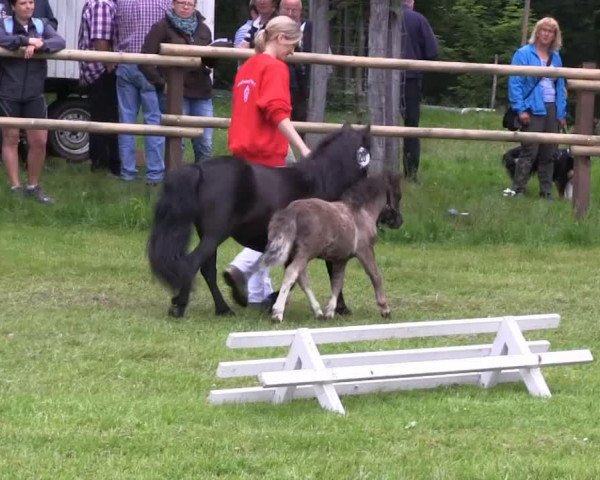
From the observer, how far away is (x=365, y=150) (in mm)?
9172

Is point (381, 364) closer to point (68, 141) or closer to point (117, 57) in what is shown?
point (117, 57)

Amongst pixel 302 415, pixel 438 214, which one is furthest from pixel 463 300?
pixel 302 415

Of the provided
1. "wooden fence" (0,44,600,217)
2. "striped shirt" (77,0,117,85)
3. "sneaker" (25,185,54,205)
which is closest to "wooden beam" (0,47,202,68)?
"wooden fence" (0,44,600,217)

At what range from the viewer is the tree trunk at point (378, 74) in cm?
1373

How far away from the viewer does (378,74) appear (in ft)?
45.2

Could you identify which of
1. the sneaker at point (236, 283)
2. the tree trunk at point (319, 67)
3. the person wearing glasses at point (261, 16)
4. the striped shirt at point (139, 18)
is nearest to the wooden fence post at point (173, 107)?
the person wearing glasses at point (261, 16)

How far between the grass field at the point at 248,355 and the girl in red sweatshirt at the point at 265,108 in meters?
1.02

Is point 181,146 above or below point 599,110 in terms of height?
above

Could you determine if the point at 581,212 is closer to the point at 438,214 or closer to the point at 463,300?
the point at 438,214

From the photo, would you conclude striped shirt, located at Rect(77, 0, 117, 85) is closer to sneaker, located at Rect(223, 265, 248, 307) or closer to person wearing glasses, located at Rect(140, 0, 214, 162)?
person wearing glasses, located at Rect(140, 0, 214, 162)

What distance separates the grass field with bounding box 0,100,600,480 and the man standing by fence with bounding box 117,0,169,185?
0.53 meters

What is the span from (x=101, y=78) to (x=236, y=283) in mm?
5677

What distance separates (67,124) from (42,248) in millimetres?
1304

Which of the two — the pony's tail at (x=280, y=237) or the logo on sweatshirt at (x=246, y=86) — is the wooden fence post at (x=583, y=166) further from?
the pony's tail at (x=280, y=237)
